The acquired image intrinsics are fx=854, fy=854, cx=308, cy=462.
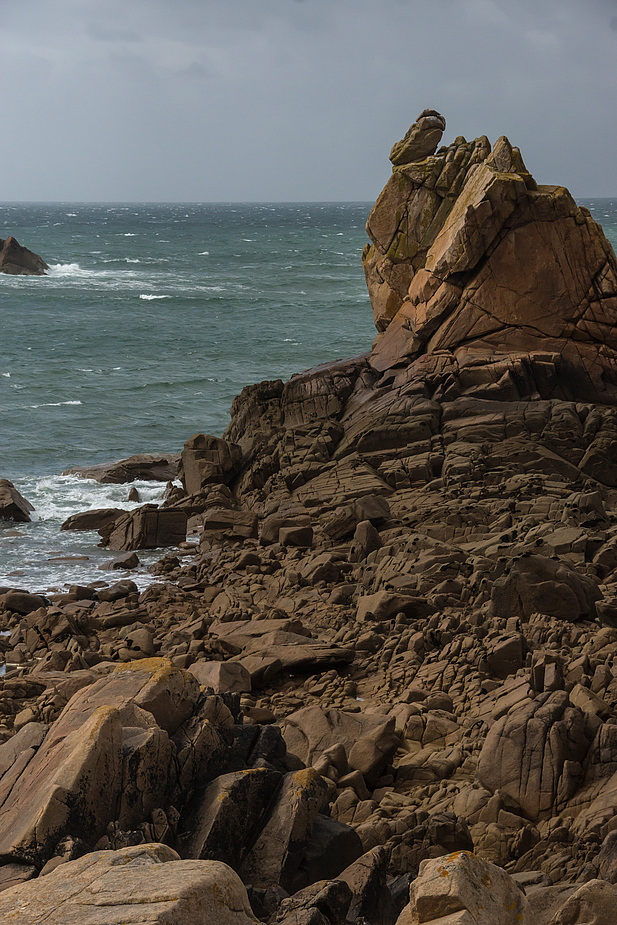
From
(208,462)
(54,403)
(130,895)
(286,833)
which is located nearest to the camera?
(130,895)

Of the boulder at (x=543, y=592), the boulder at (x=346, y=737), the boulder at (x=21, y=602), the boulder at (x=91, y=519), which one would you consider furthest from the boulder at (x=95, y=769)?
the boulder at (x=91, y=519)

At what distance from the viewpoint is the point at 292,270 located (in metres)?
82.4

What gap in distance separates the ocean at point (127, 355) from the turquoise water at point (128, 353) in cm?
8

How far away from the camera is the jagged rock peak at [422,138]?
23359 millimetres

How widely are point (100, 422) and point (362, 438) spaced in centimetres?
1518

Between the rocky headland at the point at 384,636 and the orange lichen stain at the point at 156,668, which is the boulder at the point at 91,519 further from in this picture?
the orange lichen stain at the point at 156,668

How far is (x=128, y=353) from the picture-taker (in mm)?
43719

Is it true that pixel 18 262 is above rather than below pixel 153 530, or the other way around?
above

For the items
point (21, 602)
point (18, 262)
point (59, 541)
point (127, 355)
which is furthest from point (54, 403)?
point (18, 262)

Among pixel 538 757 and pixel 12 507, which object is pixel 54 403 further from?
pixel 538 757

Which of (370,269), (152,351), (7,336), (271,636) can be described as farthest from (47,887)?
(7,336)

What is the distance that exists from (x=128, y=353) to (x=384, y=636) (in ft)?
114

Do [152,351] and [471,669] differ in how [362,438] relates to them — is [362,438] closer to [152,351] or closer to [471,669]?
[471,669]

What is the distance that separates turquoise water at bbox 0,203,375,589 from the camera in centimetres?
2338
